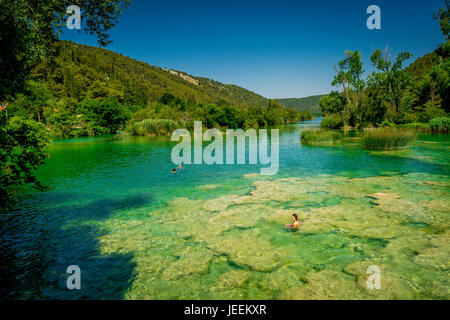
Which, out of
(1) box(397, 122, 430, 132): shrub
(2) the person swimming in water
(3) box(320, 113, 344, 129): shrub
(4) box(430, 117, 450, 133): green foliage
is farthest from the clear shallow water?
(3) box(320, 113, 344, 129): shrub

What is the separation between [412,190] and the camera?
47.5 ft

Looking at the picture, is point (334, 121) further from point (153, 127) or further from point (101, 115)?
point (101, 115)

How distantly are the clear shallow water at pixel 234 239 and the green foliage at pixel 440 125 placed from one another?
115 ft

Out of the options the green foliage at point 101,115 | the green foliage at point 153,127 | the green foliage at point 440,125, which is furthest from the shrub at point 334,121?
the green foliage at point 101,115

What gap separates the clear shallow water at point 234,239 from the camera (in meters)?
6.59

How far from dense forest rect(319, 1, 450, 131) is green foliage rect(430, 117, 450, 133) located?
0.73ft

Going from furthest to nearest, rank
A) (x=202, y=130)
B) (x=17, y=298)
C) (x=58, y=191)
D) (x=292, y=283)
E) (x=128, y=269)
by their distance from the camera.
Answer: (x=202, y=130) → (x=58, y=191) → (x=128, y=269) → (x=292, y=283) → (x=17, y=298)

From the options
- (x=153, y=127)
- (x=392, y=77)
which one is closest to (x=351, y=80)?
(x=392, y=77)

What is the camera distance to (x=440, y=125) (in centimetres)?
4512

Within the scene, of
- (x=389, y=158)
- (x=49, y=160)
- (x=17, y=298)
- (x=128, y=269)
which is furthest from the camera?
(x=49, y=160)

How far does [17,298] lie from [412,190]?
60.2 feet
